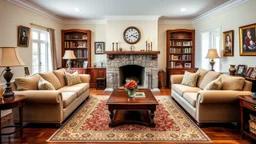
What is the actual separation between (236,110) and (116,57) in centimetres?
462

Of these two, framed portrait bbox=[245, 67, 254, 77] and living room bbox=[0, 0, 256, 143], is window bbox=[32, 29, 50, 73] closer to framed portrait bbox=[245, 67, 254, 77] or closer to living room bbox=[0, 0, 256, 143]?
living room bbox=[0, 0, 256, 143]

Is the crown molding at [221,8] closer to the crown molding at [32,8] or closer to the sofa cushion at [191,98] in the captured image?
the sofa cushion at [191,98]

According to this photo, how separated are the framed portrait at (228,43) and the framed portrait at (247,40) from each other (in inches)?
15.8

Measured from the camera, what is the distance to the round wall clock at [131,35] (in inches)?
295

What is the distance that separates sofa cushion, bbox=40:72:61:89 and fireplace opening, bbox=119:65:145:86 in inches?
124

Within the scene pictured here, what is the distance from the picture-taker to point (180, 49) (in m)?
8.18

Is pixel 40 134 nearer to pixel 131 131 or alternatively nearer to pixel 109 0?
pixel 131 131

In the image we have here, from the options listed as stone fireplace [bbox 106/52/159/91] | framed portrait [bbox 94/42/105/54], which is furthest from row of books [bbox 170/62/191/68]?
framed portrait [bbox 94/42/105/54]

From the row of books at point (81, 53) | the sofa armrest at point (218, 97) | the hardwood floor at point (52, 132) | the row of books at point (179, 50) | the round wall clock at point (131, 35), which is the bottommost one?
the hardwood floor at point (52, 132)

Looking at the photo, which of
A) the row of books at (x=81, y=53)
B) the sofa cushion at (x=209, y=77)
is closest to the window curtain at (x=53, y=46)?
the row of books at (x=81, y=53)

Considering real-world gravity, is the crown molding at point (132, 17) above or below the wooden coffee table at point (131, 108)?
above

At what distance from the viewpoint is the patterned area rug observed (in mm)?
3158

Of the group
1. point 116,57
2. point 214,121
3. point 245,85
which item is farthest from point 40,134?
point 116,57

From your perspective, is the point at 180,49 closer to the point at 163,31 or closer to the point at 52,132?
the point at 163,31
